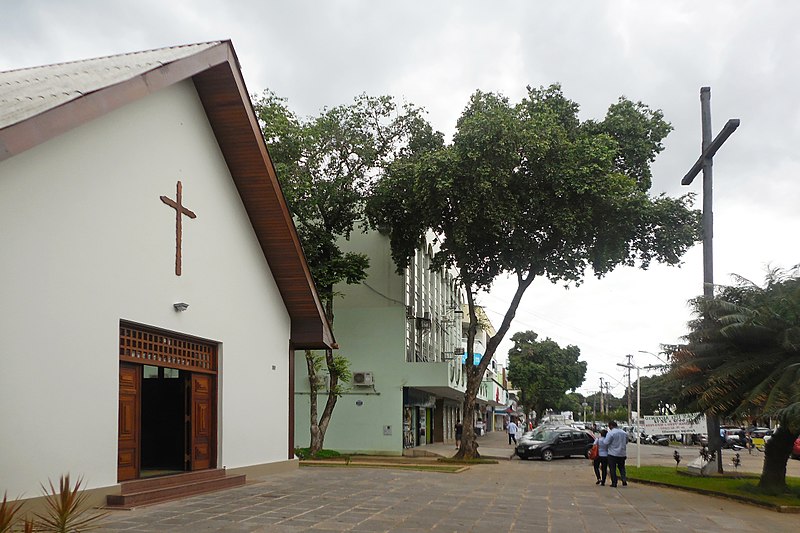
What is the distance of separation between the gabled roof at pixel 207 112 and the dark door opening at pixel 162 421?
12.9 feet

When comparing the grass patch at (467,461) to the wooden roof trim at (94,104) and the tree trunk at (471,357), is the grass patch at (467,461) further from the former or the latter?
the wooden roof trim at (94,104)

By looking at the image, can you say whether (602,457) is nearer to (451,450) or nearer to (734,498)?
(734,498)

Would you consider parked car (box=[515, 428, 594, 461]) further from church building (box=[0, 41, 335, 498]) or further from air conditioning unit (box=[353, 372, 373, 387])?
church building (box=[0, 41, 335, 498])

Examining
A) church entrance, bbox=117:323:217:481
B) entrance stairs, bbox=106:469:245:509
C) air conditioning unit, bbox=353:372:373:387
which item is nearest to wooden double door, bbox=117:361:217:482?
church entrance, bbox=117:323:217:481

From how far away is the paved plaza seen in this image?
37.0 ft

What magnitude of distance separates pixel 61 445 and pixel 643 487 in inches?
550

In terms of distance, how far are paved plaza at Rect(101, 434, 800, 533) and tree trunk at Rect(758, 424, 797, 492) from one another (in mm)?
1446

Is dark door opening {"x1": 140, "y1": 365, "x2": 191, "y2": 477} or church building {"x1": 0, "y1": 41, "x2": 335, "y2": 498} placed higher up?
church building {"x1": 0, "y1": 41, "x2": 335, "y2": 498}

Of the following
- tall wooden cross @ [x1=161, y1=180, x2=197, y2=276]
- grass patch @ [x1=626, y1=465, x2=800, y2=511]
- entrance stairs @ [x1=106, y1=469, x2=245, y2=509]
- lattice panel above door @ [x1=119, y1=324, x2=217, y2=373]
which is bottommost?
grass patch @ [x1=626, y1=465, x2=800, y2=511]

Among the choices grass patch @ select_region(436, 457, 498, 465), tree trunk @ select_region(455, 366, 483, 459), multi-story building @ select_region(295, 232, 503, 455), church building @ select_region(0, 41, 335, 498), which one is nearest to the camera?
church building @ select_region(0, 41, 335, 498)

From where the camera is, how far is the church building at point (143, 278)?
10664mm

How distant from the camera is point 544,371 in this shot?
81.7 meters

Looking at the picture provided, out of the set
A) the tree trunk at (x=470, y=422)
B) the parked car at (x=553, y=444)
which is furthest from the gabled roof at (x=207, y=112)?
the parked car at (x=553, y=444)

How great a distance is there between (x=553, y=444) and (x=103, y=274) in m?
27.2
